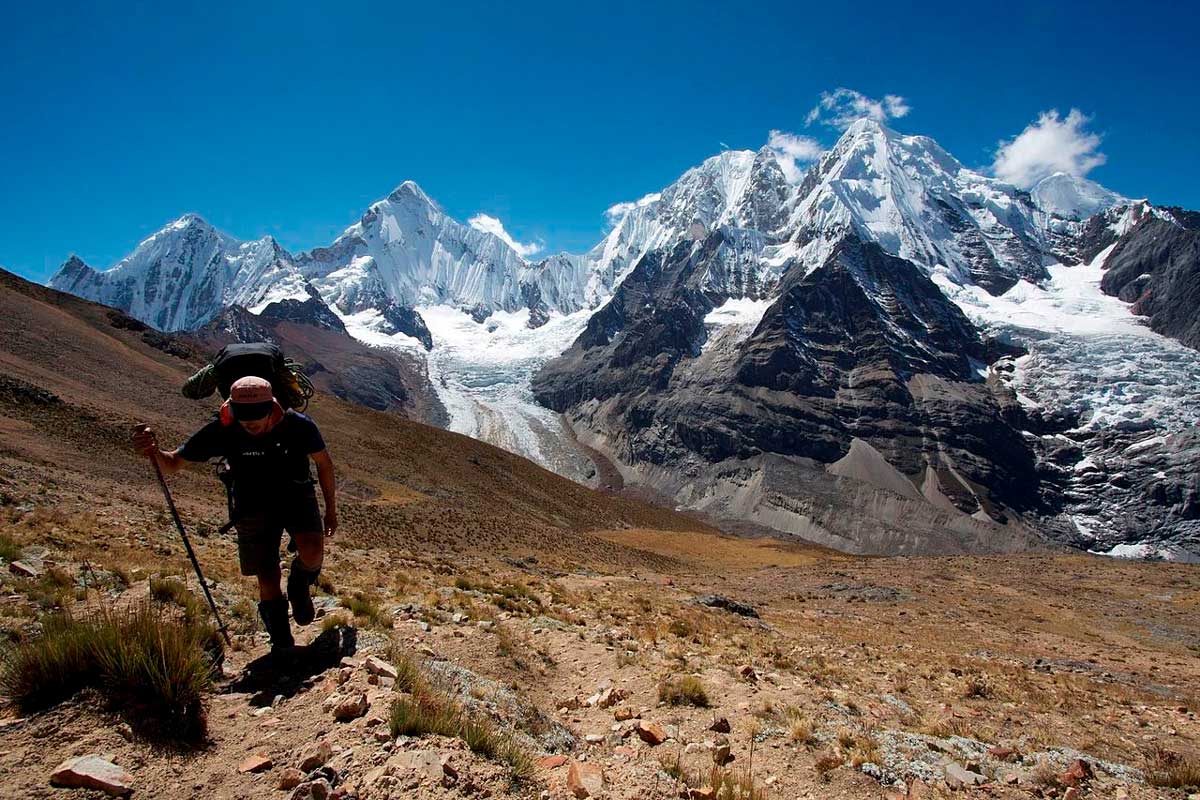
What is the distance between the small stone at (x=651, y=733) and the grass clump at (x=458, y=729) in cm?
171

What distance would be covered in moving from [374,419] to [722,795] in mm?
78347

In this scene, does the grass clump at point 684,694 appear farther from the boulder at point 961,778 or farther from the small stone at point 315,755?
the small stone at point 315,755

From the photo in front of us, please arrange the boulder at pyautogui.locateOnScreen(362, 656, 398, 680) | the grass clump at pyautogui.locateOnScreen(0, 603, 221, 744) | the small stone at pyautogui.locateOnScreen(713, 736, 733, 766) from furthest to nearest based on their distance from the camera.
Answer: the small stone at pyautogui.locateOnScreen(713, 736, 733, 766) → the boulder at pyautogui.locateOnScreen(362, 656, 398, 680) → the grass clump at pyautogui.locateOnScreen(0, 603, 221, 744)

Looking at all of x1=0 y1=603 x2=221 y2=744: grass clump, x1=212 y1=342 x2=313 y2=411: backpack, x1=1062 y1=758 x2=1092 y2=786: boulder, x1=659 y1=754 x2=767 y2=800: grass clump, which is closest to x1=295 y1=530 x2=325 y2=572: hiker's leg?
x1=212 y1=342 x2=313 y2=411: backpack

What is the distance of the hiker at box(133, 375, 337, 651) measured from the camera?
6.11m

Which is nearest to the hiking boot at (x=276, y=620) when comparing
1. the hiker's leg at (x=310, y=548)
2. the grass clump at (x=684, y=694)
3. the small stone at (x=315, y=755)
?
the hiker's leg at (x=310, y=548)

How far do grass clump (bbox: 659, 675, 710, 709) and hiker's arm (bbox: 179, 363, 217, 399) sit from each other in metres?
6.26

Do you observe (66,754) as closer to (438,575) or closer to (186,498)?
(438,575)

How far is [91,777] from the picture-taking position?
3.65 metres

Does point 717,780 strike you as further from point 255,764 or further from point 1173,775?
point 1173,775

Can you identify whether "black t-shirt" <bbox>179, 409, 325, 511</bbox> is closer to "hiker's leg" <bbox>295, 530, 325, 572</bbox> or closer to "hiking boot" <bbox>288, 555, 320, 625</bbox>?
"hiker's leg" <bbox>295, 530, 325, 572</bbox>

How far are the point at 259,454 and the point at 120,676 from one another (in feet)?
7.23

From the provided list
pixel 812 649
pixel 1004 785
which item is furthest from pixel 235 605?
pixel 812 649

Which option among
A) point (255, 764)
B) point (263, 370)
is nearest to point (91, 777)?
point (255, 764)
